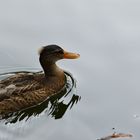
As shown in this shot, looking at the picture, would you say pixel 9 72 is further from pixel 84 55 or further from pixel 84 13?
pixel 84 13

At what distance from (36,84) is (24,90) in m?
0.24

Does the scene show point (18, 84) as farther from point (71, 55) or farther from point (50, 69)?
point (71, 55)

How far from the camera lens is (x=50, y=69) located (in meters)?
8.59

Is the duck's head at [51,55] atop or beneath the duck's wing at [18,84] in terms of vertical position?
atop

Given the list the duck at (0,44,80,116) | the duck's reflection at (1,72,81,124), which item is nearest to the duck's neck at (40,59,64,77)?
the duck at (0,44,80,116)

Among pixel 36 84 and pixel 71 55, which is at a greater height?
pixel 71 55

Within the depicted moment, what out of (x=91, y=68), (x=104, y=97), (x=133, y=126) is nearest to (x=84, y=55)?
(x=91, y=68)

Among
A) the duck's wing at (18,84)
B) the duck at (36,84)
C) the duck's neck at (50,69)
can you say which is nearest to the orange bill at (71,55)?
the duck at (36,84)

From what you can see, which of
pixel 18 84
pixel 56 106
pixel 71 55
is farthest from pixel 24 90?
pixel 71 55

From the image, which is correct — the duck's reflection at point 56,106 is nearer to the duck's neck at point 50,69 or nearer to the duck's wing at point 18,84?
the duck's neck at point 50,69

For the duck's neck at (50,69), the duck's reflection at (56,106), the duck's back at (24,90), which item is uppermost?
the duck's neck at (50,69)

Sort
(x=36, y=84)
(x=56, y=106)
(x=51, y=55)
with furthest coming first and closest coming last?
1. (x=51, y=55)
2. (x=36, y=84)
3. (x=56, y=106)

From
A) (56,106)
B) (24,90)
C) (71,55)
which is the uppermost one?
(71,55)

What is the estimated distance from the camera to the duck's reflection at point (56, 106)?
310 inches
